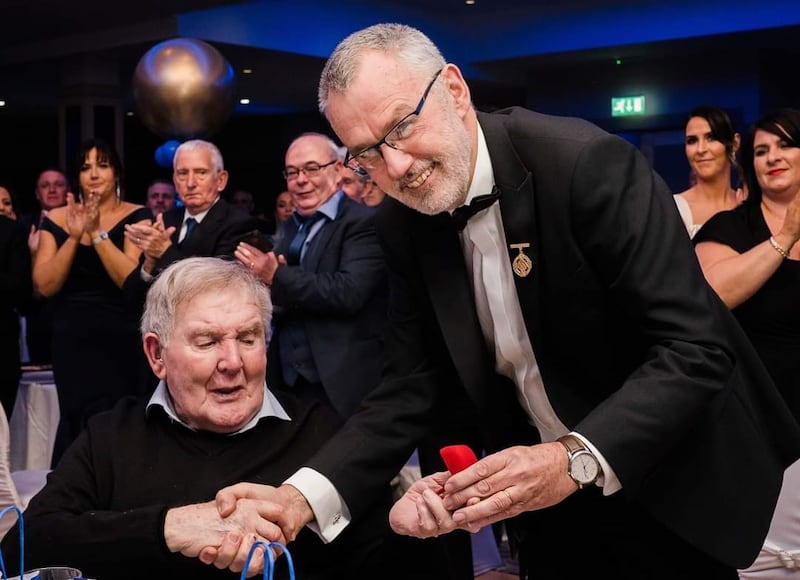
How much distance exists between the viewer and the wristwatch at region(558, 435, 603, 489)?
144cm

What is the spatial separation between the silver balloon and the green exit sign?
6396 millimetres

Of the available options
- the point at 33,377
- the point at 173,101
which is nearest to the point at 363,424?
the point at 33,377

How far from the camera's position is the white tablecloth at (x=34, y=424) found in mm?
4652

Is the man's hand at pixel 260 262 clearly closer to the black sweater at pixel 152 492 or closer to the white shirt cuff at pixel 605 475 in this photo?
the black sweater at pixel 152 492

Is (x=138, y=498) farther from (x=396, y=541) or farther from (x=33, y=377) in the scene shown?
(x=33, y=377)

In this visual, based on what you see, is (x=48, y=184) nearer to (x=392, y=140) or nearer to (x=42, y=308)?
(x=42, y=308)

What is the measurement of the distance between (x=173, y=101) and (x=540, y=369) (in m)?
5.14

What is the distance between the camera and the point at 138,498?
2076 mm

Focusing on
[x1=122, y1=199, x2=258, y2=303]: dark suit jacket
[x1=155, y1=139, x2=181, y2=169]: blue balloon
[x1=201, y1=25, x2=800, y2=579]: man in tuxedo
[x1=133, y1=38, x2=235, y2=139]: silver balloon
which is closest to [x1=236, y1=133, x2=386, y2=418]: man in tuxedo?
[x1=122, y1=199, x2=258, y2=303]: dark suit jacket

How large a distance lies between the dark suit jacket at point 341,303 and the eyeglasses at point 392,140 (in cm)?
190

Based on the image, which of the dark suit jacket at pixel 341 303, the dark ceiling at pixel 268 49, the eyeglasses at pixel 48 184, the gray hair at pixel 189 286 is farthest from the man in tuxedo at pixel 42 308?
the dark ceiling at pixel 268 49

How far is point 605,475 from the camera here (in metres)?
1.46

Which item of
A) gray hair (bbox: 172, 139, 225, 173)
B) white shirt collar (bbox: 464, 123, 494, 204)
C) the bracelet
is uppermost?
gray hair (bbox: 172, 139, 225, 173)

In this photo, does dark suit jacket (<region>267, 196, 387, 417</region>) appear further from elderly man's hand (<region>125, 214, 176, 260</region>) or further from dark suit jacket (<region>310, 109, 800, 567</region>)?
dark suit jacket (<region>310, 109, 800, 567</region>)
